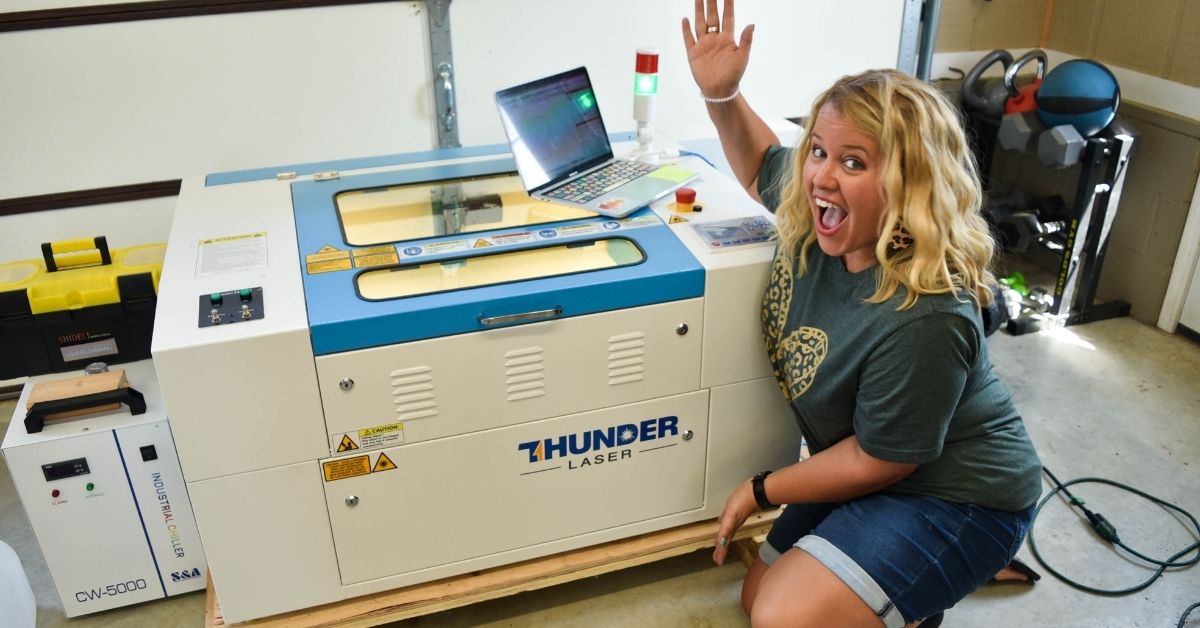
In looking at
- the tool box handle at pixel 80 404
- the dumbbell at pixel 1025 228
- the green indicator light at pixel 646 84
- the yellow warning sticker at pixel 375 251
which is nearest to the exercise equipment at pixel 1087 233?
the dumbbell at pixel 1025 228

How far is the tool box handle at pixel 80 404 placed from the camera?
5.84ft

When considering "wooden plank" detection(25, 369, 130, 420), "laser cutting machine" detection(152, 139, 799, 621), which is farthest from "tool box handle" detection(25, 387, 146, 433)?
"laser cutting machine" detection(152, 139, 799, 621)

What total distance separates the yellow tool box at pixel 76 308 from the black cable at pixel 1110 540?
2121mm

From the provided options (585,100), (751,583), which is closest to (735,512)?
(751,583)

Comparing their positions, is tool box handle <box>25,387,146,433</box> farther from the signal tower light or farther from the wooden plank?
the signal tower light

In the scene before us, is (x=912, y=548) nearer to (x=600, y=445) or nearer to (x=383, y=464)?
(x=600, y=445)

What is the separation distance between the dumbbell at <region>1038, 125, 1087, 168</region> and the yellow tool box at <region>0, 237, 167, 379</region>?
2.50m

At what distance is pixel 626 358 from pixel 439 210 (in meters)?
0.58

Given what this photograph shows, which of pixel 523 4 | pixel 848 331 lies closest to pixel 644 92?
pixel 523 4

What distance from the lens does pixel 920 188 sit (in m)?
1.47

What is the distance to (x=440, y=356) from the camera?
1604mm

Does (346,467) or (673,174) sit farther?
(673,174)

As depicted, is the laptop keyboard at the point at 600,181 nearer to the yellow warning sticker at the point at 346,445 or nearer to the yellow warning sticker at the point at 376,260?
the yellow warning sticker at the point at 376,260

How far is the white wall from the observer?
2.29 metres
